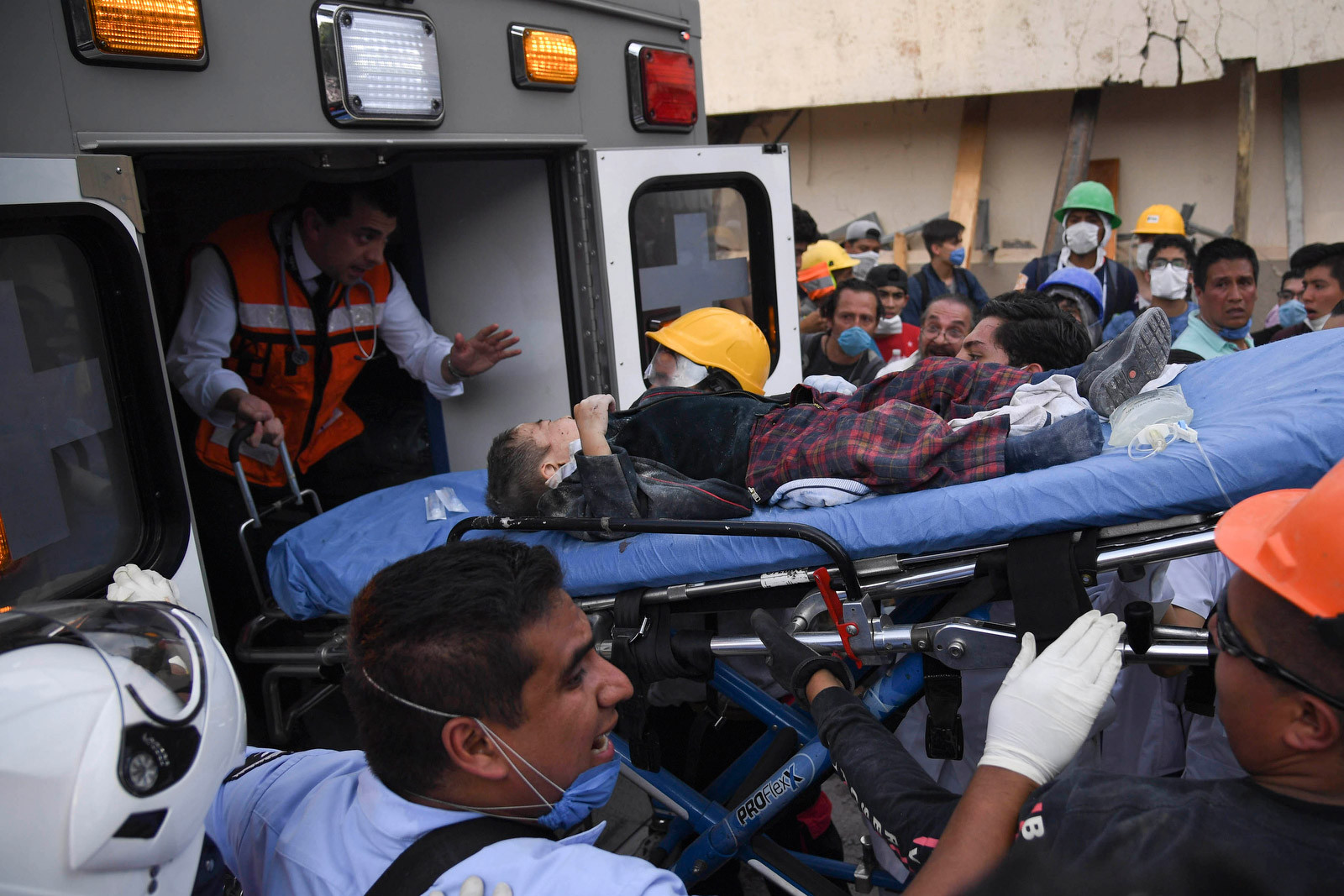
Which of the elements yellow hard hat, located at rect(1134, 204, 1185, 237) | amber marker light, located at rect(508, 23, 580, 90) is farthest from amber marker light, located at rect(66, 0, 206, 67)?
yellow hard hat, located at rect(1134, 204, 1185, 237)

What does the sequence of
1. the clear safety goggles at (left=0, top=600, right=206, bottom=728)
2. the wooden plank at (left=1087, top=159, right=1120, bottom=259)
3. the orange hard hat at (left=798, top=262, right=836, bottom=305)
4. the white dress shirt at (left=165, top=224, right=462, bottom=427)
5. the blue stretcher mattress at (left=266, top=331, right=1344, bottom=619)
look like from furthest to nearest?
1. the wooden plank at (left=1087, top=159, right=1120, bottom=259)
2. the orange hard hat at (left=798, top=262, right=836, bottom=305)
3. the white dress shirt at (left=165, top=224, right=462, bottom=427)
4. the blue stretcher mattress at (left=266, top=331, right=1344, bottom=619)
5. the clear safety goggles at (left=0, top=600, right=206, bottom=728)

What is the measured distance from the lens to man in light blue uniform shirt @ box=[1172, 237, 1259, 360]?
3617mm

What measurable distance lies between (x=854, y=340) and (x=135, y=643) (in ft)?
11.2

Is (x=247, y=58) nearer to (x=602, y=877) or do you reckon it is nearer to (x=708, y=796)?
(x=602, y=877)

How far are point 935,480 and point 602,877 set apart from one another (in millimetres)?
1185

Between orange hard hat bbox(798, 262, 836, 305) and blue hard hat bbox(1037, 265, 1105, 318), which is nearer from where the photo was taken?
blue hard hat bbox(1037, 265, 1105, 318)

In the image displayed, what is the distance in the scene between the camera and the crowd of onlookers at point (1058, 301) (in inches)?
112

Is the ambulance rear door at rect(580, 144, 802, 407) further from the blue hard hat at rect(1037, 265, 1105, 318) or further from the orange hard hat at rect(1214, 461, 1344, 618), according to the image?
the orange hard hat at rect(1214, 461, 1344, 618)

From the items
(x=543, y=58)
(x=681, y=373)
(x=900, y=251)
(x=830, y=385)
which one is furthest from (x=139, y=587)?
(x=900, y=251)

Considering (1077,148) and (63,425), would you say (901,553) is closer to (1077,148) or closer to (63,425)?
(63,425)

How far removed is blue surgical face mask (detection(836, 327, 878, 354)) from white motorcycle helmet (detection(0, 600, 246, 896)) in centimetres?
334

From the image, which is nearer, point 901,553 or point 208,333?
point 901,553

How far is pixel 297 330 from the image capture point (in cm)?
328

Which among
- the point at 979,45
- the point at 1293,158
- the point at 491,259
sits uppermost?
the point at 979,45
